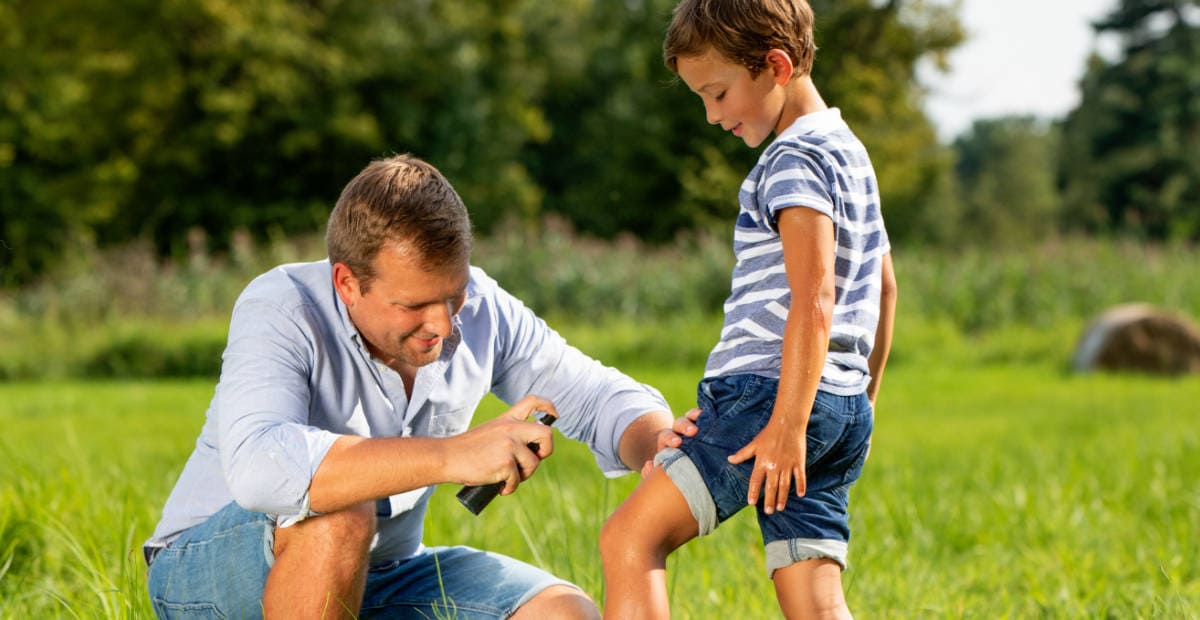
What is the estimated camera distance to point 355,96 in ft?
88.6

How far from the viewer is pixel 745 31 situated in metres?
2.48

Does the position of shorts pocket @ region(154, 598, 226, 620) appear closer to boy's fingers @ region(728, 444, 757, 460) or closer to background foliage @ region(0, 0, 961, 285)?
boy's fingers @ region(728, 444, 757, 460)

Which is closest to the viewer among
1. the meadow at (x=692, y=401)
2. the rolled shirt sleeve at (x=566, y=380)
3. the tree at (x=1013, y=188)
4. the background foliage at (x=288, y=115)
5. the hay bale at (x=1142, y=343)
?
the rolled shirt sleeve at (x=566, y=380)

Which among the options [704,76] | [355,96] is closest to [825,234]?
[704,76]

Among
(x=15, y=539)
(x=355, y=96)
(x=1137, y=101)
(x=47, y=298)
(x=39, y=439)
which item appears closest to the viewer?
(x=15, y=539)

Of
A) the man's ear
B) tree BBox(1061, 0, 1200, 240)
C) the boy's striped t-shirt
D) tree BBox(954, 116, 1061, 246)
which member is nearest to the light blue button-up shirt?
the man's ear

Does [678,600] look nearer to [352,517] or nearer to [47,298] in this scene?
[352,517]

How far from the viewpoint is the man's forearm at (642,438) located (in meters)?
2.79

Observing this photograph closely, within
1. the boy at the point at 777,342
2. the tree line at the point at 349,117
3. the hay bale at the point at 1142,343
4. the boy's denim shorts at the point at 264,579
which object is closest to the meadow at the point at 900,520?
the boy's denim shorts at the point at 264,579

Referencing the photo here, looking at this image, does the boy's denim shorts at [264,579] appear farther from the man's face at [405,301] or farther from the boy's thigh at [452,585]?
the man's face at [405,301]

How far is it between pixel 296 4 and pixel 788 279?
26959 millimetres

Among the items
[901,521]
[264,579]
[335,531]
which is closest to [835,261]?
[335,531]

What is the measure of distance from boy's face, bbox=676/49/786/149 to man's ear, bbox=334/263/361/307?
787 mm

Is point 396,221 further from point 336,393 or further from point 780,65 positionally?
point 780,65
